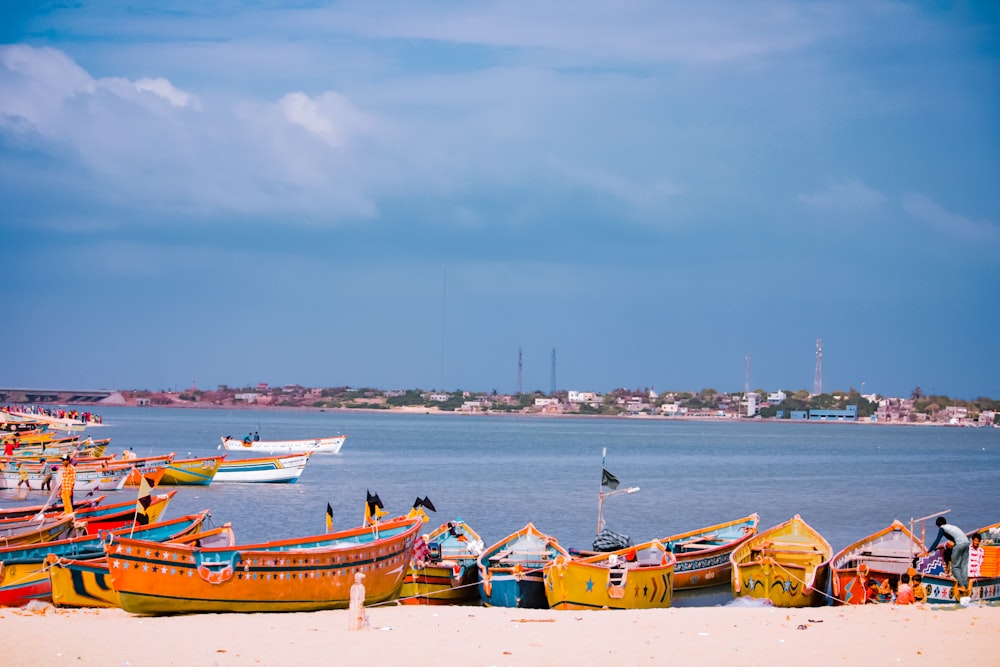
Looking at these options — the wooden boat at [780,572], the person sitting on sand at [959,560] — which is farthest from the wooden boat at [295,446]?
the person sitting on sand at [959,560]

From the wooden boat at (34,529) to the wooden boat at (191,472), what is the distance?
28.2m

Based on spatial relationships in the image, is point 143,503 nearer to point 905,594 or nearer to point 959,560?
point 905,594

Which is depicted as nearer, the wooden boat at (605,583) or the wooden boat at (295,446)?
the wooden boat at (605,583)

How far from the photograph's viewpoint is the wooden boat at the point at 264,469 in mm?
56900

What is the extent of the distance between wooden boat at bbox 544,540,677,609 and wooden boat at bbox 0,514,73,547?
381 inches

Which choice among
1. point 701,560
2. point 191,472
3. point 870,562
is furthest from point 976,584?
point 191,472

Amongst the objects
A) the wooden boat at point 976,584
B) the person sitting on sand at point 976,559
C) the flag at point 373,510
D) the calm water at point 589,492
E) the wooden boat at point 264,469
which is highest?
the flag at point 373,510

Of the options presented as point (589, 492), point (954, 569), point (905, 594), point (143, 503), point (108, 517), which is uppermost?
point (143, 503)

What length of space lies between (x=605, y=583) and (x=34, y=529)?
1149cm

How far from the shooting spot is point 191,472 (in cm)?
5356

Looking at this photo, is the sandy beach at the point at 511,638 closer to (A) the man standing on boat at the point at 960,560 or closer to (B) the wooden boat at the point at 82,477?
(A) the man standing on boat at the point at 960,560

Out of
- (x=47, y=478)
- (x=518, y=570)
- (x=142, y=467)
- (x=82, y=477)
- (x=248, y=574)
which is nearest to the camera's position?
(x=248, y=574)

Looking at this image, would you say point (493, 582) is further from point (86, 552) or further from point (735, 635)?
point (86, 552)

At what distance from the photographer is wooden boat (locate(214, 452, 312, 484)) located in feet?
187
